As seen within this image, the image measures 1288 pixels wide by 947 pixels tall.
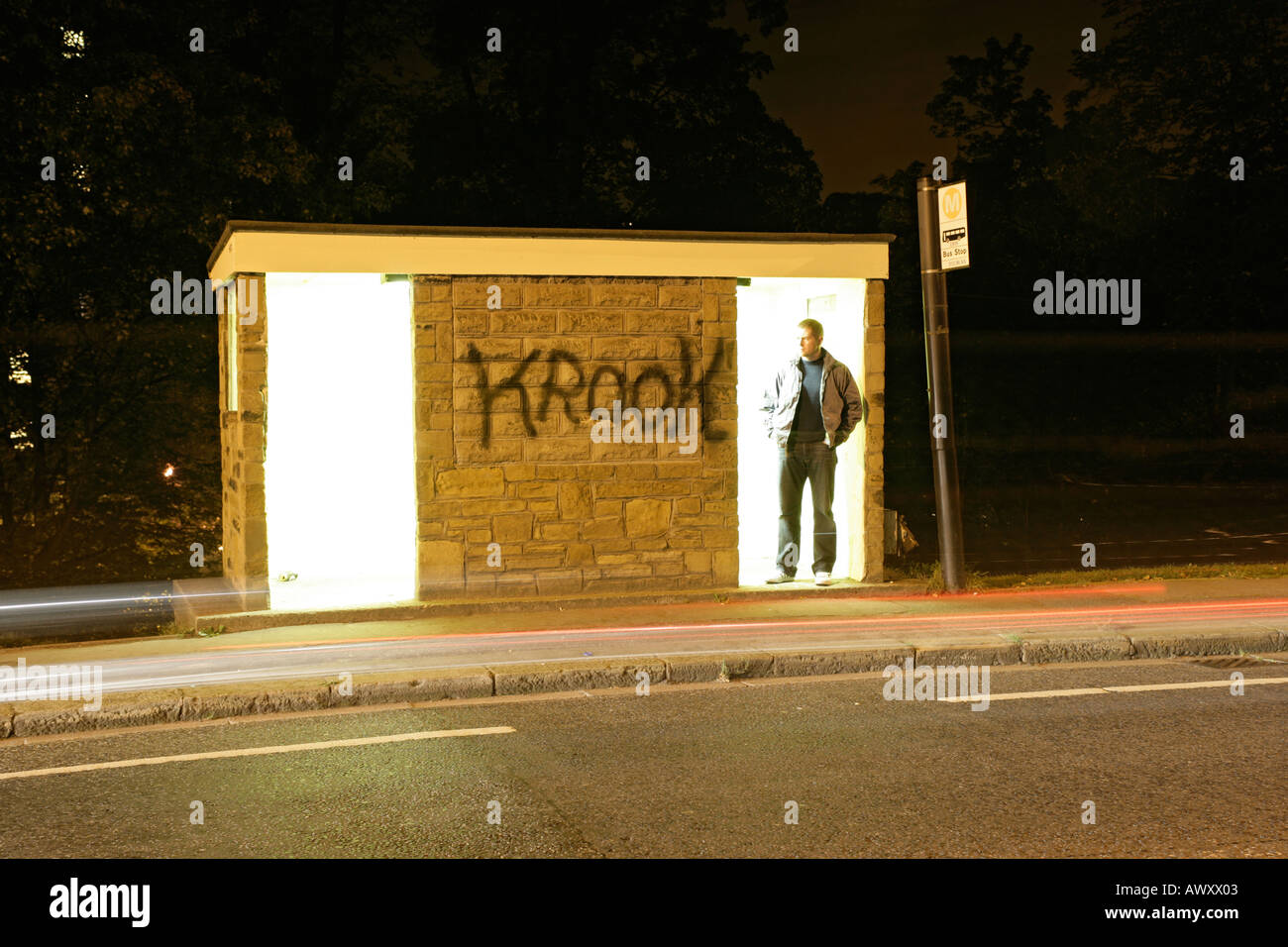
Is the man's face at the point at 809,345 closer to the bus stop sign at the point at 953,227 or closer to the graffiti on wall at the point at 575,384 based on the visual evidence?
the graffiti on wall at the point at 575,384

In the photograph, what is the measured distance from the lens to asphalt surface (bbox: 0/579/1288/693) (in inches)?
342

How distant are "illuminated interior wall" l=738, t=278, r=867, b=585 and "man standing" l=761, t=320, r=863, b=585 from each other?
0.78ft

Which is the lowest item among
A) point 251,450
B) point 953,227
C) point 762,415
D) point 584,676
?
point 584,676

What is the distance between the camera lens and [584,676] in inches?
333

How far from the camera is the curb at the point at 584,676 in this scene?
25.1 ft

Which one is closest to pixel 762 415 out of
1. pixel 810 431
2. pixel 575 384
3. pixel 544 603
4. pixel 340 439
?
pixel 810 431

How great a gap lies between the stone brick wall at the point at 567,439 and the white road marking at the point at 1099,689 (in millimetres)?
3690

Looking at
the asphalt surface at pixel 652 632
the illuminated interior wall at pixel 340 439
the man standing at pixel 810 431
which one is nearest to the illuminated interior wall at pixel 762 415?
the man standing at pixel 810 431

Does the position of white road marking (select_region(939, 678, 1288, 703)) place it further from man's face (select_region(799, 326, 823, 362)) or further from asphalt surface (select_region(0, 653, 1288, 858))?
man's face (select_region(799, 326, 823, 362))

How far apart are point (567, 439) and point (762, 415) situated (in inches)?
84.7

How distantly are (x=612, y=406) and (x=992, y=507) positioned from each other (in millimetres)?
13929

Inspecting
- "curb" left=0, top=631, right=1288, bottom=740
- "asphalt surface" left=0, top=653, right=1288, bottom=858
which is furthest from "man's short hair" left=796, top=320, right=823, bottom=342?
"asphalt surface" left=0, top=653, right=1288, bottom=858

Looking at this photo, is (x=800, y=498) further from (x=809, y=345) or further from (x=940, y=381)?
(x=940, y=381)
